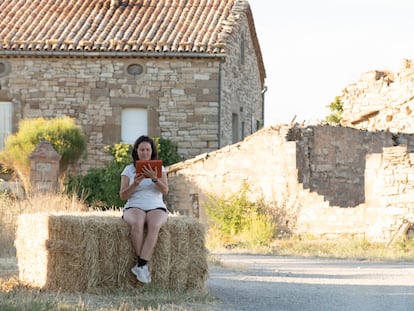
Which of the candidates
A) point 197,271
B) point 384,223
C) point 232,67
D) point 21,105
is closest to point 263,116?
point 232,67

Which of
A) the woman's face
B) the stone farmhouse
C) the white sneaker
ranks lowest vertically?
the white sneaker

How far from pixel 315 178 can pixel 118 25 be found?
10060mm

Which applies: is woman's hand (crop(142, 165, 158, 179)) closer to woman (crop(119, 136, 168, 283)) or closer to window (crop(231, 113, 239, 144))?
woman (crop(119, 136, 168, 283))

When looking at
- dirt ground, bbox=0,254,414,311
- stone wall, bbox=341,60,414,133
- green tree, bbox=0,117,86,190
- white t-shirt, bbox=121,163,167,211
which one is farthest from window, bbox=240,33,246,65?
white t-shirt, bbox=121,163,167,211

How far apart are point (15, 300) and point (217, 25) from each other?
22.6m

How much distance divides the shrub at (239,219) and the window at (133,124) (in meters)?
7.14

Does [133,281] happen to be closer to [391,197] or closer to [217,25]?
[391,197]

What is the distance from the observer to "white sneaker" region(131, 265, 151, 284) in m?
10.9

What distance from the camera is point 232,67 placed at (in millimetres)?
32906

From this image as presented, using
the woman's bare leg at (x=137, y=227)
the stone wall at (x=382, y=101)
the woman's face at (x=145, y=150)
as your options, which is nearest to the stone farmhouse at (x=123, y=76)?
the stone wall at (x=382, y=101)

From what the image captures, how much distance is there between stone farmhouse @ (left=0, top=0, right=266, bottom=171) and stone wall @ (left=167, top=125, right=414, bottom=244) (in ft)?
16.9

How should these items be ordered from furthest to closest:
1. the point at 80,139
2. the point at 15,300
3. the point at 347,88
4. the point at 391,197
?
the point at 347,88 < the point at 80,139 < the point at 391,197 < the point at 15,300

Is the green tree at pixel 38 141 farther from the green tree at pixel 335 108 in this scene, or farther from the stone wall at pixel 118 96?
the green tree at pixel 335 108

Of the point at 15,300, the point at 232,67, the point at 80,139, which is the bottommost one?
the point at 15,300
